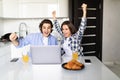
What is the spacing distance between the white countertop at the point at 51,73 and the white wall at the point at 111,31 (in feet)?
9.41

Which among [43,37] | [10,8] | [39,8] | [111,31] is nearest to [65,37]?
[43,37]

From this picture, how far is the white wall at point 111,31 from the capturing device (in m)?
4.45

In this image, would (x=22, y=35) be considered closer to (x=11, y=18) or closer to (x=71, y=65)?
(x=11, y=18)

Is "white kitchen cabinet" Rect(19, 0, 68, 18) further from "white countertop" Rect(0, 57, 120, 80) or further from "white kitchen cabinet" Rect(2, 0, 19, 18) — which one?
"white countertop" Rect(0, 57, 120, 80)

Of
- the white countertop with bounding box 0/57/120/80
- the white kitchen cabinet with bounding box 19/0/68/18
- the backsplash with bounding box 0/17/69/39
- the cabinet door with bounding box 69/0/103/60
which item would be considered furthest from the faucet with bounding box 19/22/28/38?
the white countertop with bounding box 0/57/120/80

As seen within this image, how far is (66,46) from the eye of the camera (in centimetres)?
228

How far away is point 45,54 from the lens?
174 centimetres

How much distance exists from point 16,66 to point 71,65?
1.73 feet

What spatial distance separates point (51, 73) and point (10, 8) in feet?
7.19

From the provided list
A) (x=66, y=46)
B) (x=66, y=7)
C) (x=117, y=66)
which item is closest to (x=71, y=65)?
(x=66, y=46)

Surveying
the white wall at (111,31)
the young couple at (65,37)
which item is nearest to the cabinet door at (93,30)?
the white wall at (111,31)

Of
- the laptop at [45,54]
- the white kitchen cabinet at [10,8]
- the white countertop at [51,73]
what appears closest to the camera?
the white countertop at [51,73]

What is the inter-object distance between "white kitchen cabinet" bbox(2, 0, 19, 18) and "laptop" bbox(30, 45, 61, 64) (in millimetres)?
1803

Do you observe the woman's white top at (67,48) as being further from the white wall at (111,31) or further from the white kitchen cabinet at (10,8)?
the white wall at (111,31)
